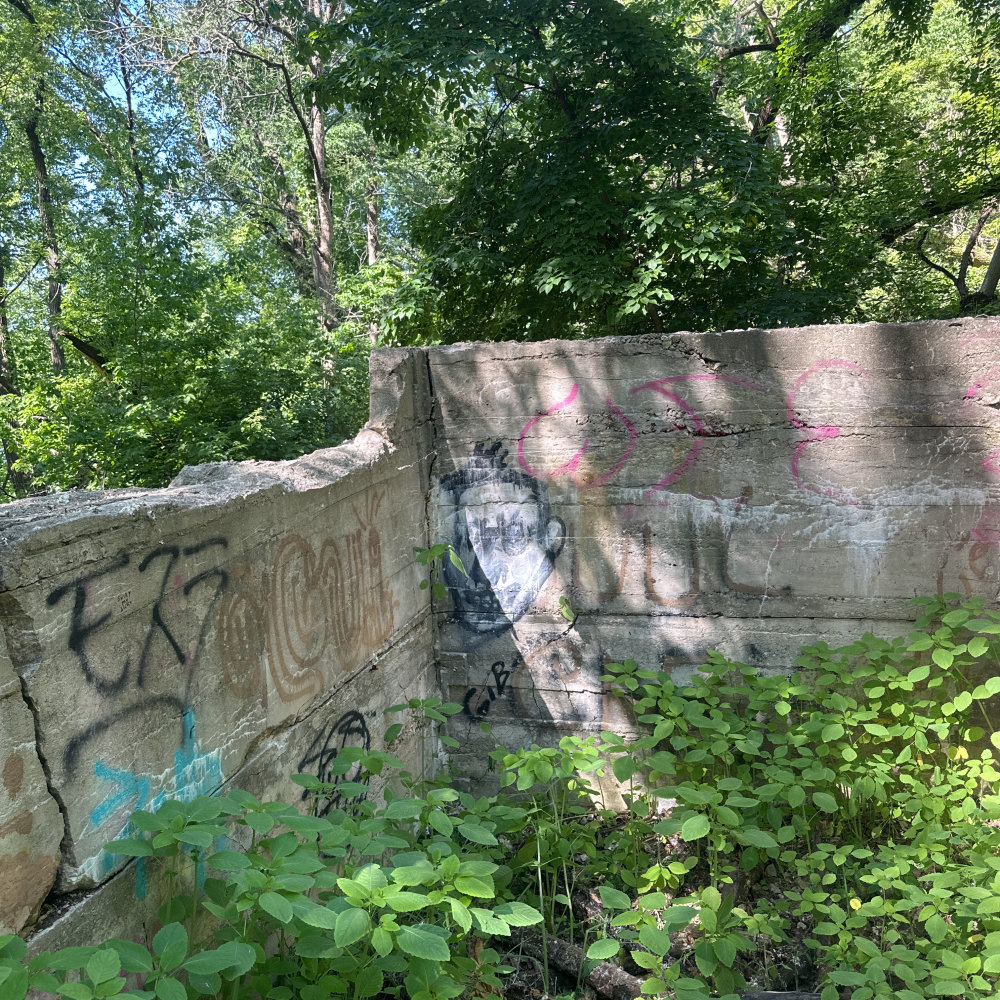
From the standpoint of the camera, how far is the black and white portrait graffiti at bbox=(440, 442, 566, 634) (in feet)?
12.6

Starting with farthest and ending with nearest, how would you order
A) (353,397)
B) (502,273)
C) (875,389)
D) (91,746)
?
(353,397) < (502,273) < (875,389) < (91,746)

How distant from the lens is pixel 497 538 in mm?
3889

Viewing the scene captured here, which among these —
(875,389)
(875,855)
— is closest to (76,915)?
(875,855)

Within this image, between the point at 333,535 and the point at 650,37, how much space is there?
5.21 metres

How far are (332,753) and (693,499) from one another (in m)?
2.02

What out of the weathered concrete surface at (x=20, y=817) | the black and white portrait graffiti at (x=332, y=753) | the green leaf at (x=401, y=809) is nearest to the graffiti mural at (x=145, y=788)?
the weathered concrete surface at (x=20, y=817)

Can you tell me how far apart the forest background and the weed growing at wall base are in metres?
3.52

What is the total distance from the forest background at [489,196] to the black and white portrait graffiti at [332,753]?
3844mm

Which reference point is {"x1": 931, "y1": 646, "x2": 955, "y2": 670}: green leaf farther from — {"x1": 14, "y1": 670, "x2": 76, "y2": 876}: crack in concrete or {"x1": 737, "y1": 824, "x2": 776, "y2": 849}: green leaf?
{"x1": 14, "y1": 670, "x2": 76, "y2": 876}: crack in concrete

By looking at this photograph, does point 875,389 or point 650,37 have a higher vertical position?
point 650,37

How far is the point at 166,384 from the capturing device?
839cm

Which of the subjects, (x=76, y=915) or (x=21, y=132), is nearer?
(x=76, y=915)

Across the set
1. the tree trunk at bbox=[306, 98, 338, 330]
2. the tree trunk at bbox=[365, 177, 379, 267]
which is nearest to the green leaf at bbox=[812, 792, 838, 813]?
the tree trunk at bbox=[306, 98, 338, 330]

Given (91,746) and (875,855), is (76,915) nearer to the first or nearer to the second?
(91,746)
